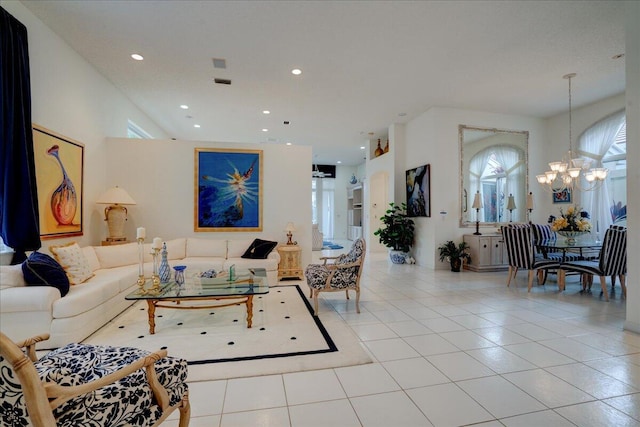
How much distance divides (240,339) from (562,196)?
734cm

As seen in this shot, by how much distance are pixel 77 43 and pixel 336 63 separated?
11.5ft

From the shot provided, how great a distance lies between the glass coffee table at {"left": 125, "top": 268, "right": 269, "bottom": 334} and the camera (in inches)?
120

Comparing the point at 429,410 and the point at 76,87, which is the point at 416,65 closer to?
the point at 429,410

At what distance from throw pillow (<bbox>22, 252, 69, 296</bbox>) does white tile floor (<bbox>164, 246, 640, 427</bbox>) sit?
188 centimetres

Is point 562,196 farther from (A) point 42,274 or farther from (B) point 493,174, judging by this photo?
(A) point 42,274

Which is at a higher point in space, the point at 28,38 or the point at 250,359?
the point at 28,38

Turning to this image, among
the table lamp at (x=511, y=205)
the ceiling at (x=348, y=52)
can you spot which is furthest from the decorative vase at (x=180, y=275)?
the table lamp at (x=511, y=205)

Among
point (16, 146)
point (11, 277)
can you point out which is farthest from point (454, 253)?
point (16, 146)

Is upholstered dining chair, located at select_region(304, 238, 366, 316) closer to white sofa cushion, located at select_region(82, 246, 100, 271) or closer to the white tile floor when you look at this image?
the white tile floor

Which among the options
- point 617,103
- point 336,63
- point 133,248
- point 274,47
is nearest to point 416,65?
point 336,63

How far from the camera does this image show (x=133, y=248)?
4.64 metres

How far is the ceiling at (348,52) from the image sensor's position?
3.29 metres

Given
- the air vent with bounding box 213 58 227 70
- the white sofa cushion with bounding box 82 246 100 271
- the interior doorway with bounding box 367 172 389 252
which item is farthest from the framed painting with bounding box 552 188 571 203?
the white sofa cushion with bounding box 82 246 100 271

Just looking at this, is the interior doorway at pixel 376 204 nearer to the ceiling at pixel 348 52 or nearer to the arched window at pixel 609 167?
the ceiling at pixel 348 52
